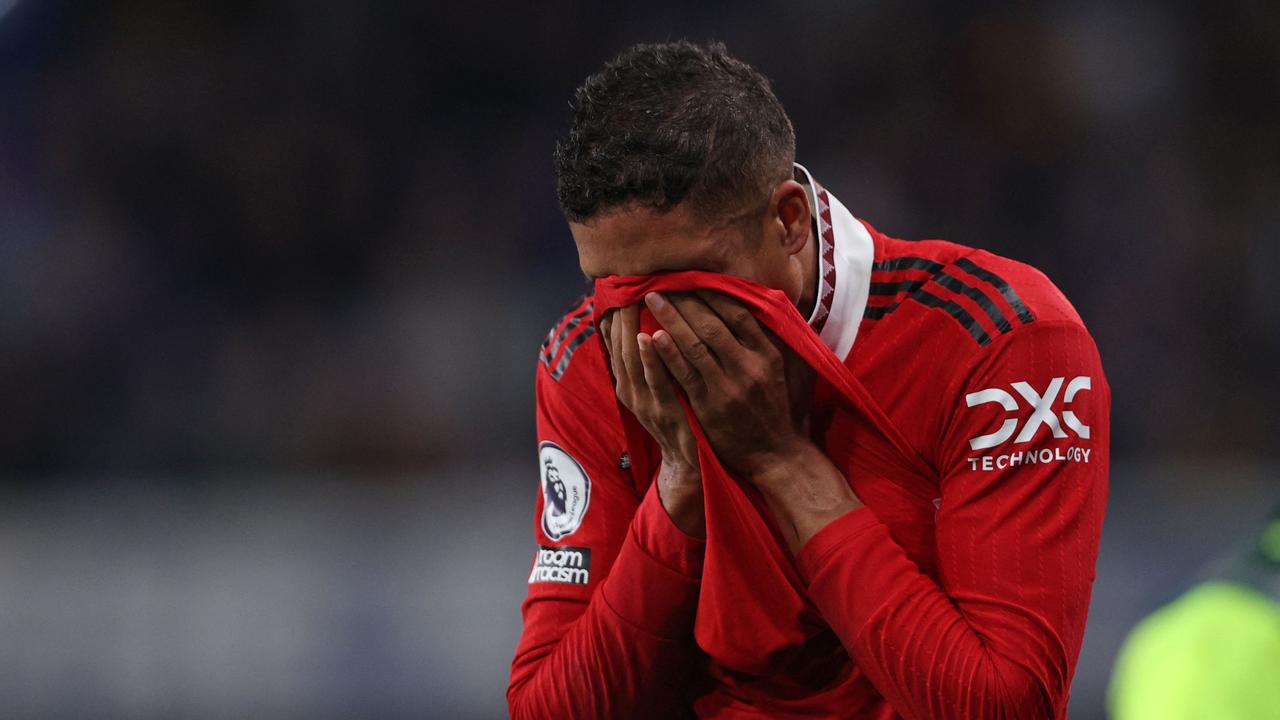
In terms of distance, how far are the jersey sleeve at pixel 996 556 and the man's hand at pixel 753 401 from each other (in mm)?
47

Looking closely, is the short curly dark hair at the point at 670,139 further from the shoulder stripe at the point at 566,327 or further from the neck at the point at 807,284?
the shoulder stripe at the point at 566,327

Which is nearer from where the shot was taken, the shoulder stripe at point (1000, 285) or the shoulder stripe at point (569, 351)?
the shoulder stripe at point (1000, 285)

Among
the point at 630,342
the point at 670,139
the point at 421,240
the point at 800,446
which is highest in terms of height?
the point at 421,240

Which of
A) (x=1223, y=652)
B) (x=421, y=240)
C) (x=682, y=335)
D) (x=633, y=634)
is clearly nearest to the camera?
(x=1223, y=652)

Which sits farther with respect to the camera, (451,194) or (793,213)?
(451,194)

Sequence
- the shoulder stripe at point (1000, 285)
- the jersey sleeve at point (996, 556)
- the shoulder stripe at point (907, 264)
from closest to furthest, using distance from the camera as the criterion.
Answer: the jersey sleeve at point (996, 556) < the shoulder stripe at point (1000, 285) < the shoulder stripe at point (907, 264)

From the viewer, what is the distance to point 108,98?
213 inches

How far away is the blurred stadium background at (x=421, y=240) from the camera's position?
4262 mm

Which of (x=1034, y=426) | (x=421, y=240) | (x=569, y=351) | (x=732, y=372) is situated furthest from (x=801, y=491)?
(x=421, y=240)

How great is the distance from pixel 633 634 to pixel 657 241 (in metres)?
0.46

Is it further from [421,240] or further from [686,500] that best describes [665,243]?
[421,240]

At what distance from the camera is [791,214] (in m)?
1.56

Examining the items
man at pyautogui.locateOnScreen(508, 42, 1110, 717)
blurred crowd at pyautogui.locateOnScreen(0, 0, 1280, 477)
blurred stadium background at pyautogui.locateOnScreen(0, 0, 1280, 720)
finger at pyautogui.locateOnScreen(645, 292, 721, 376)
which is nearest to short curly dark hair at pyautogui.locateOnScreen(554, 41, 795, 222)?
man at pyautogui.locateOnScreen(508, 42, 1110, 717)

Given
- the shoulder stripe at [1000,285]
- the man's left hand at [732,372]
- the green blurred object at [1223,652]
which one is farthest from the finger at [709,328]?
the green blurred object at [1223,652]
